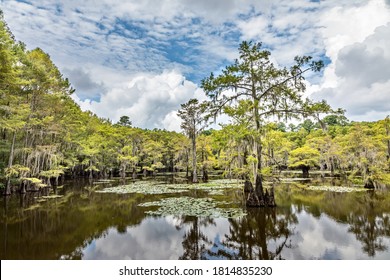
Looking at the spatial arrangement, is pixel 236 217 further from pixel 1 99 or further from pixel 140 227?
pixel 1 99

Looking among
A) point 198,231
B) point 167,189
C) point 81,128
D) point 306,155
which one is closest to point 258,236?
point 198,231

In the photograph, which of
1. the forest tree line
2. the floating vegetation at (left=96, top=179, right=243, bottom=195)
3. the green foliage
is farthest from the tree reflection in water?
the green foliage

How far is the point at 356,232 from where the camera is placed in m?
7.39

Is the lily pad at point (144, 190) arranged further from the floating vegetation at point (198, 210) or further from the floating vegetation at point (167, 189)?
the floating vegetation at point (198, 210)

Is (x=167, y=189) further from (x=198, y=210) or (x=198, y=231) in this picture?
(x=198, y=231)

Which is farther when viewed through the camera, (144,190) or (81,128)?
(81,128)

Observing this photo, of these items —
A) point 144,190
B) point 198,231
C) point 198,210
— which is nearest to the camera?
point 198,231

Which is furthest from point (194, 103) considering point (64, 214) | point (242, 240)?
point (242, 240)

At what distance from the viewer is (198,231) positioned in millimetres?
7945

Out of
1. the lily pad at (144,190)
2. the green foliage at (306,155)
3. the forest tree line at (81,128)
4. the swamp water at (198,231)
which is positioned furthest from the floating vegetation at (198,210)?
the green foliage at (306,155)

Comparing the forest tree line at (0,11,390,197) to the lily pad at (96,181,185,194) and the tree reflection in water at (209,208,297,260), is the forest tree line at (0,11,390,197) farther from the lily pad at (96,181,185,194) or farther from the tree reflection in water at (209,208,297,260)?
the lily pad at (96,181,185,194)

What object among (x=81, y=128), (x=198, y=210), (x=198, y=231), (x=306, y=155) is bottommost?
(x=198, y=231)

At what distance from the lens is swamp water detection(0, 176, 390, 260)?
19.7 feet

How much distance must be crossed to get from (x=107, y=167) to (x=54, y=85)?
2213 cm
